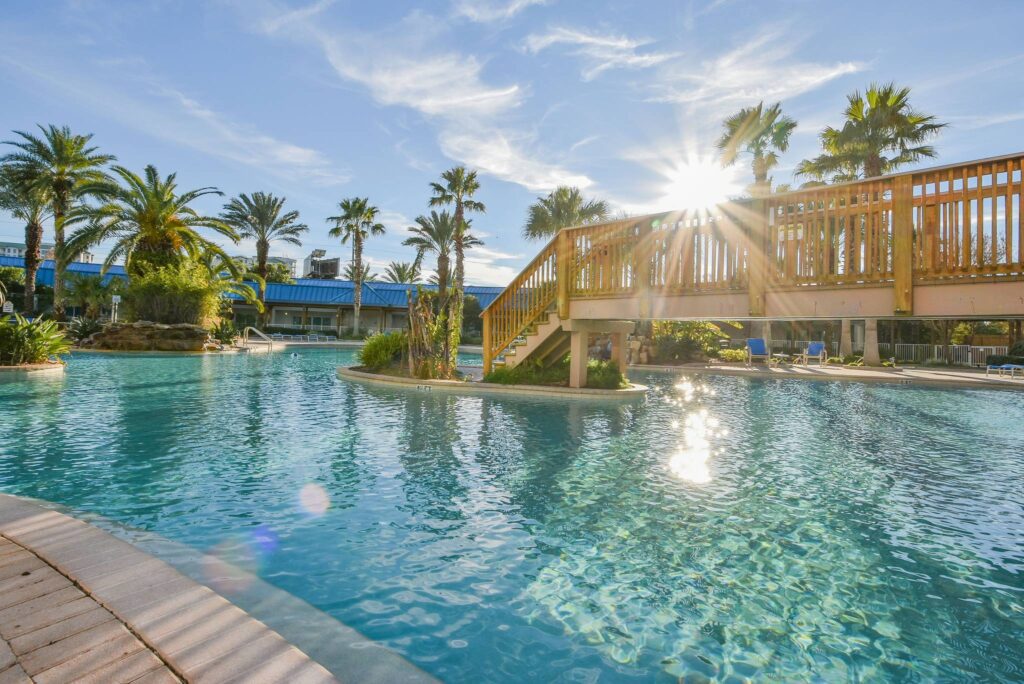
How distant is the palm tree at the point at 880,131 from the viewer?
73.0 feet

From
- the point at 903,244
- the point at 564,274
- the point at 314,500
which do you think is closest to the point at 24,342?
the point at 564,274

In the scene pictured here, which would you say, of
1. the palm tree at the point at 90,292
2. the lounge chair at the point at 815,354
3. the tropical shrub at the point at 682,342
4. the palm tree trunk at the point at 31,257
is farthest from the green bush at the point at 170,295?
the lounge chair at the point at 815,354

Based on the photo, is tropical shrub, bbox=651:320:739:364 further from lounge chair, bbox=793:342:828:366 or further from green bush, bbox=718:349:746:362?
lounge chair, bbox=793:342:828:366

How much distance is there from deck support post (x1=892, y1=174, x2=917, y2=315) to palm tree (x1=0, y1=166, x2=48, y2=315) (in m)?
37.2

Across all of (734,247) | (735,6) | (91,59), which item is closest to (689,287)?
(734,247)

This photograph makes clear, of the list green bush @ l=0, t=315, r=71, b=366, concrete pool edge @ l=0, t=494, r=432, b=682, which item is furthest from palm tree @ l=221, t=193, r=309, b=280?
concrete pool edge @ l=0, t=494, r=432, b=682

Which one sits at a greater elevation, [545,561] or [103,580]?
[103,580]

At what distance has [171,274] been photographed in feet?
89.5

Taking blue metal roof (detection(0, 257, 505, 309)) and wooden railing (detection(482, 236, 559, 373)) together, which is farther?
blue metal roof (detection(0, 257, 505, 309))

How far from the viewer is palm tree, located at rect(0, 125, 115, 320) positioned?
27703 millimetres

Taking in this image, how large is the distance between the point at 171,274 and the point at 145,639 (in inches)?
1181

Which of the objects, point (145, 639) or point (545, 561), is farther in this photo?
point (545, 561)

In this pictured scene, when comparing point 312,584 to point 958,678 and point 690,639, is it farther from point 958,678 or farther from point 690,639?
point 958,678

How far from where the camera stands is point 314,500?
488cm
